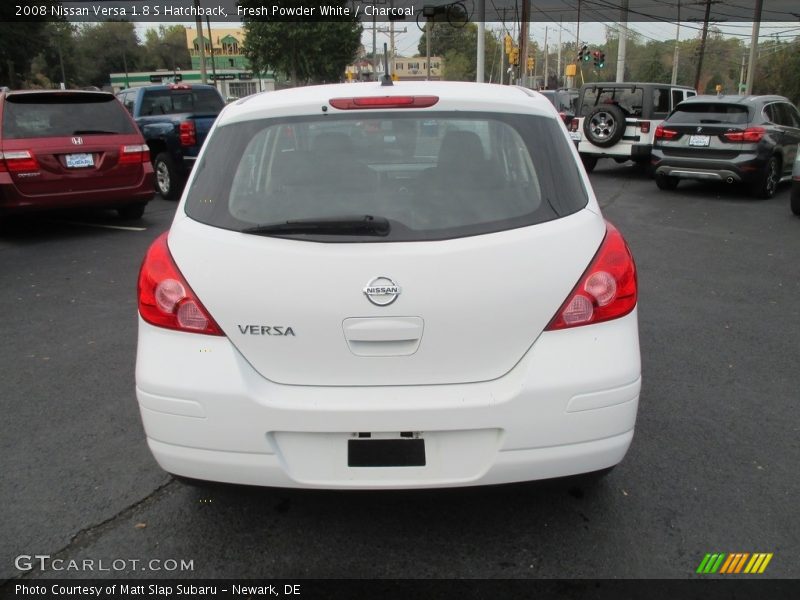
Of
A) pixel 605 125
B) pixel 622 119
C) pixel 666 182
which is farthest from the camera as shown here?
pixel 605 125

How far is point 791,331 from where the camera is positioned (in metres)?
5.21

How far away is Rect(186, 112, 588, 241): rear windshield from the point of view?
247cm

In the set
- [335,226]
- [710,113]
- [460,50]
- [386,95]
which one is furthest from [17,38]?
[460,50]

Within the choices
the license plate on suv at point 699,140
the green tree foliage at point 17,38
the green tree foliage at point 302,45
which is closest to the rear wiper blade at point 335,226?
the license plate on suv at point 699,140

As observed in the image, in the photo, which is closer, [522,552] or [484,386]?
[484,386]

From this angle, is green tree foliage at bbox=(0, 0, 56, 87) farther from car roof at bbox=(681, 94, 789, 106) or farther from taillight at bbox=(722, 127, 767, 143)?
taillight at bbox=(722, 127, 767, 143)

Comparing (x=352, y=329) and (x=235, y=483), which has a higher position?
(x=352, y=329)

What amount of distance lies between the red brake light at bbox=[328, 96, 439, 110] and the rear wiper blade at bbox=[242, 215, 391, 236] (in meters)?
0.47

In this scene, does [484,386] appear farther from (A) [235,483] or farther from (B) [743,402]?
(B) [743,402]

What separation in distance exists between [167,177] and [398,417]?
413 inches

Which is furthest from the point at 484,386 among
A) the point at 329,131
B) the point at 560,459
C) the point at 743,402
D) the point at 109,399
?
the point at 109,399

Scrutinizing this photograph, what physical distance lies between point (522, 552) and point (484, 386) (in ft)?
2.51

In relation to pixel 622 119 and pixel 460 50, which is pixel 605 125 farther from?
pixel 460 50

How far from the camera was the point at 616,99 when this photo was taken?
48.2 ft
